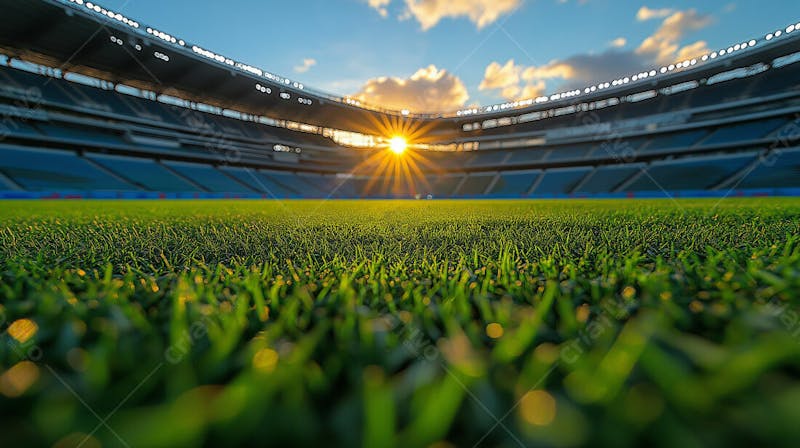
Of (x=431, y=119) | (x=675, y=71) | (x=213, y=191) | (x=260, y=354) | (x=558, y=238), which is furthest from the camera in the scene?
(x=431, y=119)

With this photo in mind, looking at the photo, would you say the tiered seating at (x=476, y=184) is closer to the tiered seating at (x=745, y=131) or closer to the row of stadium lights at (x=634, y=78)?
the row of stadium lights at (x=634, y=78)

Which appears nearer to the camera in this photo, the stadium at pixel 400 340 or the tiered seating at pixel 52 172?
the stadium at pixel 400 340

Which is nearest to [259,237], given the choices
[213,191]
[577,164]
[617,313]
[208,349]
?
[208,349]

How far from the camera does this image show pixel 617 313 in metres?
0.74

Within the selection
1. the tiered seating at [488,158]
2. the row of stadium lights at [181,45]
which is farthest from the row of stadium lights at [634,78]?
the row of stadium lights at [181,45]

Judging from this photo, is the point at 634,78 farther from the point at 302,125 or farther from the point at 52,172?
the point at 52,172

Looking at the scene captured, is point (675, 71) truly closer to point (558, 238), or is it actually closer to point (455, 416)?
point (558, 238)

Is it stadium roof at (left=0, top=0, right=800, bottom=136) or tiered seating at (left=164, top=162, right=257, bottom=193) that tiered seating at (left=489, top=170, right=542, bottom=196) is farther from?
tiered seating at (left=164, top=162, right=257, bottom=193)

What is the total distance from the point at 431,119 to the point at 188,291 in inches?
1500

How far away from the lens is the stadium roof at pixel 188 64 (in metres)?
17.9

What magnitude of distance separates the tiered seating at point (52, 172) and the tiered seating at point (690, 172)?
33.2 meters

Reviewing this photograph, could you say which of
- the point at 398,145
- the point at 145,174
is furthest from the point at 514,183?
the point at 145,174

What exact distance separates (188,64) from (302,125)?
1401 cm

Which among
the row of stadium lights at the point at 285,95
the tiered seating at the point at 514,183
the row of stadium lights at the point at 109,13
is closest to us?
the row of stadium lights at the point at 109,13
